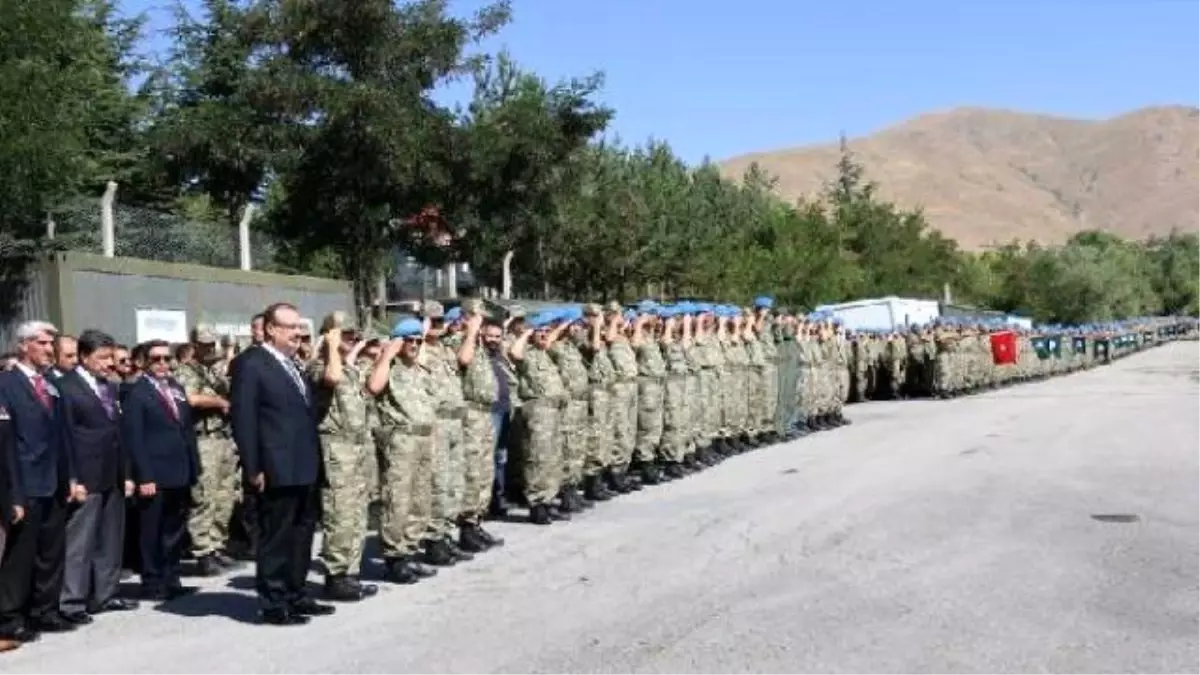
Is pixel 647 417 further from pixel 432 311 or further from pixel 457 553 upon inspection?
pixel 457 553

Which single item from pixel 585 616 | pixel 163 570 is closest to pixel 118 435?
pixel 163 570

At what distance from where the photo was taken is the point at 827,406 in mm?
22844

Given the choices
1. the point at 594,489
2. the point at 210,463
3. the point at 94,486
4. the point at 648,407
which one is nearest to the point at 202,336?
the point at 210,463

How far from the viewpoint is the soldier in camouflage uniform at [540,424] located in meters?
12.2

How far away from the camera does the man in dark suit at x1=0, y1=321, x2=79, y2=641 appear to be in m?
8.02

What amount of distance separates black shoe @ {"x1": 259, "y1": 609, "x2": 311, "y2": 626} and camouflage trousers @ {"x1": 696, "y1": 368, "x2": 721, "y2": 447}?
856 cm

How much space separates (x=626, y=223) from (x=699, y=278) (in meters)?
5.16

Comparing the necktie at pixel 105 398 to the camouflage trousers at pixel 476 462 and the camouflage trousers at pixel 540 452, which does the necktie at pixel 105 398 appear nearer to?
the camouflage trousers at pixel 476 462

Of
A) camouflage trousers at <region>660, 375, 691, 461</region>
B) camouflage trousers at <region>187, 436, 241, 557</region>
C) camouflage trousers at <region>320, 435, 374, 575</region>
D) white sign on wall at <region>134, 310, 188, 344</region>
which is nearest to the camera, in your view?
camouflage trousers at <region>320, 435, 374, 575</region>

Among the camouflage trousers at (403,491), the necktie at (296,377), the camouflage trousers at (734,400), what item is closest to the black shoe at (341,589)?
the camouflage trousers at (403,491)

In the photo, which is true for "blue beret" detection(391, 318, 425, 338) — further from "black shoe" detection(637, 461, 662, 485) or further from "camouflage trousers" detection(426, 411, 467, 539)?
"black shoe" detection(637, 461, 662, 485)

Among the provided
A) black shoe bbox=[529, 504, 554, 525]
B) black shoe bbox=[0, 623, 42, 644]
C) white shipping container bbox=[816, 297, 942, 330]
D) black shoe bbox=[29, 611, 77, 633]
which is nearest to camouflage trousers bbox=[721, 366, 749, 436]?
black shoe bbox=[529, 504, 554, 525]

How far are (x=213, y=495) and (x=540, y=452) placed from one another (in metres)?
2.81

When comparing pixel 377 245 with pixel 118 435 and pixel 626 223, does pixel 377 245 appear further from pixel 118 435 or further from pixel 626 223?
pixel 626 223
